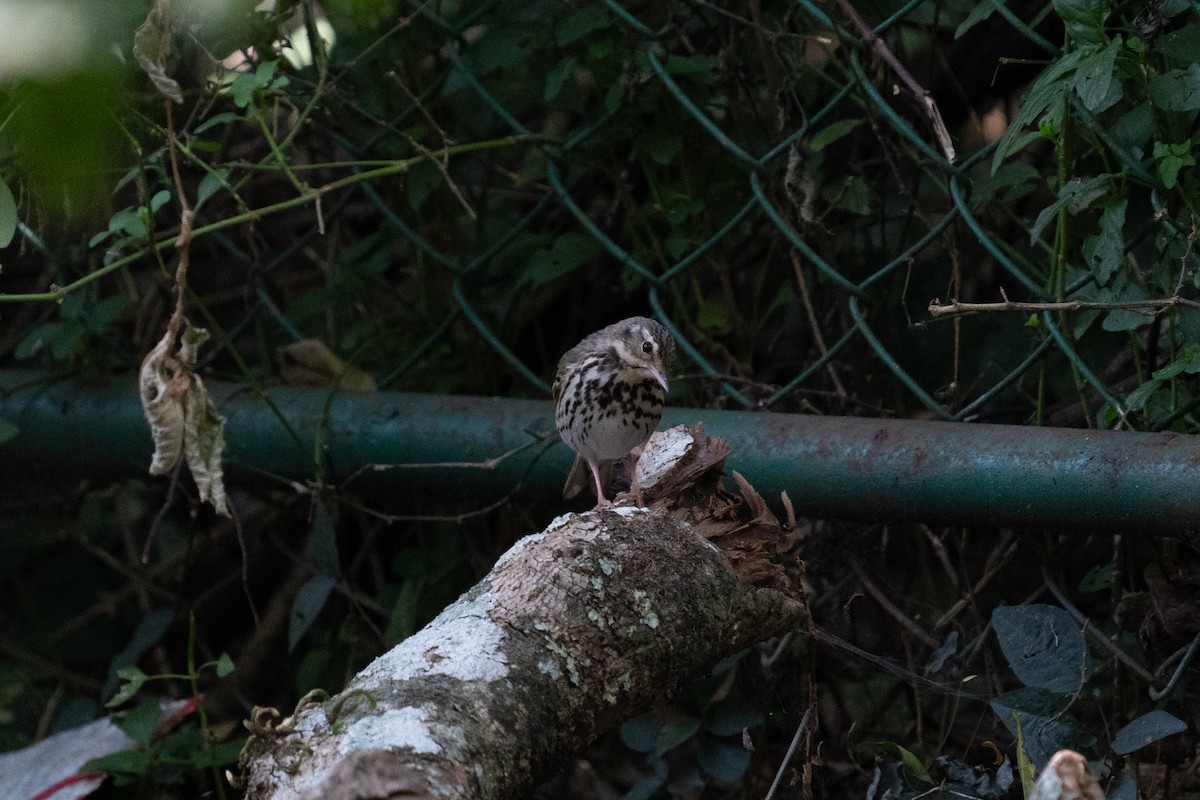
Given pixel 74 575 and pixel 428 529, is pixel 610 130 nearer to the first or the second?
pixel 428 529

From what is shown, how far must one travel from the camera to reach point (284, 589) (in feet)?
12.9

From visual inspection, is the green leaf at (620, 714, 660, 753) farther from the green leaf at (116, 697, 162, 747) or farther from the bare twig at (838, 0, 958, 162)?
the bare twig at (838, 0, 958, 162)

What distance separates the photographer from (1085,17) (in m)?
2.21

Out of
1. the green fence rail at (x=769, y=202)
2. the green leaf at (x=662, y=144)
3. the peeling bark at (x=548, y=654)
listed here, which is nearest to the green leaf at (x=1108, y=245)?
the green fence rail at (x=769, y=202)

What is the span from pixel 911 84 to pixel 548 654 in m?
1.24

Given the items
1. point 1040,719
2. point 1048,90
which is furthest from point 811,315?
point 1040,719

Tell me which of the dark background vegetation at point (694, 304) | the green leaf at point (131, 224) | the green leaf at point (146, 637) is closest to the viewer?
the dark background vegetation at point (694, 304)

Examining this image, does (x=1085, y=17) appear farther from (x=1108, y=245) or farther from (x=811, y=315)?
(x=811, y=315)

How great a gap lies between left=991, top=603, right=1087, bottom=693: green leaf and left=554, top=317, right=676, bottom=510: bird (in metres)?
1.00

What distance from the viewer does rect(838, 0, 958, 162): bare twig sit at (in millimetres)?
2346

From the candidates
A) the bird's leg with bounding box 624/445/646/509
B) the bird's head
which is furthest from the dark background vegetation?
the bird's leg with bounding box 624/445/646/509

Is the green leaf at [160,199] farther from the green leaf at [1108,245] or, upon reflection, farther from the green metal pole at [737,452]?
the green leaf at [1108,245]

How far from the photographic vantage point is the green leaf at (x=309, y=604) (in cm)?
311

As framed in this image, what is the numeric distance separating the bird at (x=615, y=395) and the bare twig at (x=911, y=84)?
0.80 m
